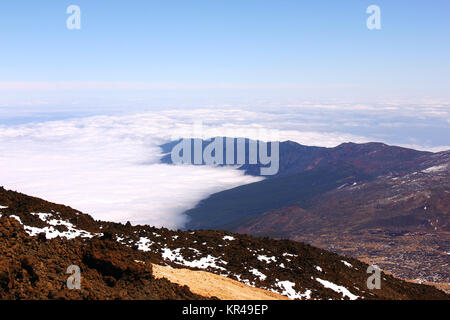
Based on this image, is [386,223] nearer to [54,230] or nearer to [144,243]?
[144,243]

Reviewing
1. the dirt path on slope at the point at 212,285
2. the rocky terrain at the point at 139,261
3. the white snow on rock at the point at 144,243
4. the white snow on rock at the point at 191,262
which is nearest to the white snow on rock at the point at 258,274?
the rocky terrain at the point at 139,261

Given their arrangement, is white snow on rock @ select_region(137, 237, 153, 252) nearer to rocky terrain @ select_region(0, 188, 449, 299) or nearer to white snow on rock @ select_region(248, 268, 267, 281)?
rocky terrain @ select_region(0, 188, 449, 299)

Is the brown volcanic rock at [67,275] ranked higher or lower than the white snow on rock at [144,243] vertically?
higher

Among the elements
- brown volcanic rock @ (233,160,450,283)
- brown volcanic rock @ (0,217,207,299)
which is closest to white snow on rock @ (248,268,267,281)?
brown volcanic rock @ (0,217,207,299)

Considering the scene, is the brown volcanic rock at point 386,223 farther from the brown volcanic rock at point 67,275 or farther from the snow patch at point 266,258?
the brown volcanic rock at point 67,275
